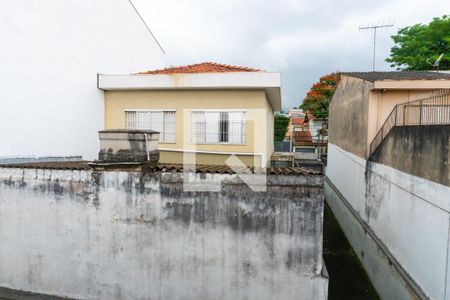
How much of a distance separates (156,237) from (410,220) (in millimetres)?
5691

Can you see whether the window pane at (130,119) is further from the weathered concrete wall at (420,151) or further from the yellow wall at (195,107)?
the weathered concrete wall at (420,151)

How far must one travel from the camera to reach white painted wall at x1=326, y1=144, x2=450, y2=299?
5.37m

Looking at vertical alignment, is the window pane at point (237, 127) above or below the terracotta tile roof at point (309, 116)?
below

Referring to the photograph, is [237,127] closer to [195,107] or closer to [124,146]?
[195,107]

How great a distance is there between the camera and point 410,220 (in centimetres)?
678

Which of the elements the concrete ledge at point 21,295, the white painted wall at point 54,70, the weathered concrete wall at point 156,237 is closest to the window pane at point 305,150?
the white painted wall at point 54,70

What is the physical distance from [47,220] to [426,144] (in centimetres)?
825

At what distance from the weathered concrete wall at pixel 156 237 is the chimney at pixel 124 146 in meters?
0.52

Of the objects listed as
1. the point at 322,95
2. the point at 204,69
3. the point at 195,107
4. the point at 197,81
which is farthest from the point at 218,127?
the point at 322,95

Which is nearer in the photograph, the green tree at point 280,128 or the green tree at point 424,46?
the green tree at point 424,46

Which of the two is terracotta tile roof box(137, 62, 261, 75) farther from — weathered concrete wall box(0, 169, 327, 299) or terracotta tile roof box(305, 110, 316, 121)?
terracotta tile roof box(305, 110, 316, 121)

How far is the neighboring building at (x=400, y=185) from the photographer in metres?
5.53

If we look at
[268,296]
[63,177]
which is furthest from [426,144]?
[63,177]

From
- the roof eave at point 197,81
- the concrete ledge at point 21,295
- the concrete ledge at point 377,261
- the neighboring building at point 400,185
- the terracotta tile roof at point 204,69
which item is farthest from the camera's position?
the terracotta tile roof at point 204,69
